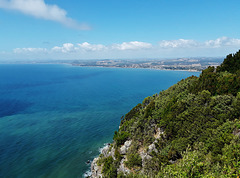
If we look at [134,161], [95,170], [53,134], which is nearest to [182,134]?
[134,161]

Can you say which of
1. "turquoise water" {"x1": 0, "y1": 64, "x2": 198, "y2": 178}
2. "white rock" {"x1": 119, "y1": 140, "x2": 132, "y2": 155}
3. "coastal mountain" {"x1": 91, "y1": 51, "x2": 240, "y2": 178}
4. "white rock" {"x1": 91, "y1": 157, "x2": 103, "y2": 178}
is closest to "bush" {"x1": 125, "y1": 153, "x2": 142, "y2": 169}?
"coastal mountain" {"x1": 91, "y1": 51, "x2": 240, "y2": 178}

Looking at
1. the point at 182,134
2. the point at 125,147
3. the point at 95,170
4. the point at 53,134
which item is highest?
the point at 182,134

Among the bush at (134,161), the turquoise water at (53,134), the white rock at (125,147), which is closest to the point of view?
the bush at (134,161)

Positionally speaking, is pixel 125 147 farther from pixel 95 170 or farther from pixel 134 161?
pixel 95 170

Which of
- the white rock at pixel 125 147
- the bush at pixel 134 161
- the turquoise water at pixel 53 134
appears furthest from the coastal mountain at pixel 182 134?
the turquoise water at pixel 53 134

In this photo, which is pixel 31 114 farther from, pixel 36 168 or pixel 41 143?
pixel 36 168

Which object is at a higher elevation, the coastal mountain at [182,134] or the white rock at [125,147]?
the coastal mountain at [182,134]

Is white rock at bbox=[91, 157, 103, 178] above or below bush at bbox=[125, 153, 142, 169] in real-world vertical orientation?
below

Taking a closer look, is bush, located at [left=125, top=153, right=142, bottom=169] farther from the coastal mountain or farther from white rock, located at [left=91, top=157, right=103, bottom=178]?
white rock, located at [left=91, top=157, right=103, bottom=178]

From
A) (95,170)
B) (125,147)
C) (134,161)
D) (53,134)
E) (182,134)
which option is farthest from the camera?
(53,134)

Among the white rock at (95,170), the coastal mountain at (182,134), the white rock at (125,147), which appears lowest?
the white rock at (95,170)

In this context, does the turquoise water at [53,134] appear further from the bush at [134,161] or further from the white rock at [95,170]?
the bush at [134,161]
